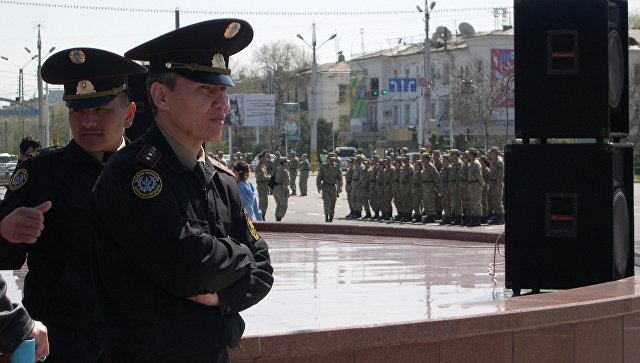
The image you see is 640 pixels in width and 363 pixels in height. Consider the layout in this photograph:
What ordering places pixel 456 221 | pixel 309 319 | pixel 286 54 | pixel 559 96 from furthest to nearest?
pixel 286 54
pixel 456 221
pixel 559 96
pixel 309 319

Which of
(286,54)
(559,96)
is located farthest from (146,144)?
(286,54)

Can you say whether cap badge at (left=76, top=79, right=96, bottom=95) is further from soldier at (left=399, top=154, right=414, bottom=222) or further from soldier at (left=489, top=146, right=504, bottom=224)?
soldier at (left=399, top=154, right=414, bottom=222)

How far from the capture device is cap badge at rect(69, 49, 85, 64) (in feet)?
12.3

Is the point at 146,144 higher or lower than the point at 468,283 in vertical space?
higher

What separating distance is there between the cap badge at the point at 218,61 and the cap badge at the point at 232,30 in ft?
0.22

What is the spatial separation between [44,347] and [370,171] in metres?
21.7

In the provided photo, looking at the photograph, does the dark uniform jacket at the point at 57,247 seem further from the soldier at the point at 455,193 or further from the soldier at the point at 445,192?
the soldier at the point at 445,192

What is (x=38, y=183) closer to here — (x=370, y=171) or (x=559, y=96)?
(x=559, y=96)

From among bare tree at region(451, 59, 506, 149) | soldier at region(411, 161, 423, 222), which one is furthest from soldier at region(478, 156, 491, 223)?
bare tree at region(451, 59, 506, 149)


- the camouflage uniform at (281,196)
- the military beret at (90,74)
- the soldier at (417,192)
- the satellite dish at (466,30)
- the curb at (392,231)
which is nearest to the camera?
the military beret at (90,74)

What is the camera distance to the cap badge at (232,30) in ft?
9.31

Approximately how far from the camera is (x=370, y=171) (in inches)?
956

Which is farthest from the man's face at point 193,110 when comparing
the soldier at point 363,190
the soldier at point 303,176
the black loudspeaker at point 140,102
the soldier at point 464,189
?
the soldier at point 303,176

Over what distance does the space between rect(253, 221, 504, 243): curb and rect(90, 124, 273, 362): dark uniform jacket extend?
785 centimetres
